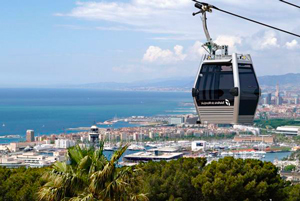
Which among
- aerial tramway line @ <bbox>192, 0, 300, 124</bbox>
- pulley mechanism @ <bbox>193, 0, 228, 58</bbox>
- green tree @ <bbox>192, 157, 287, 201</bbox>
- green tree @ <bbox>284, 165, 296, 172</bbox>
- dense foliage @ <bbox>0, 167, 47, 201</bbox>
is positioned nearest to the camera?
pulley mechanism @ <bbox>193, 0, 228, 58</bbox>

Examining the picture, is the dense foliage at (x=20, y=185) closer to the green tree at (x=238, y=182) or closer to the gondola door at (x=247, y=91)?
the green tree at (x=238, y=182)

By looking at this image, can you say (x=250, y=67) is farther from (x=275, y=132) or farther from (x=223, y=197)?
(x=275, y=132)

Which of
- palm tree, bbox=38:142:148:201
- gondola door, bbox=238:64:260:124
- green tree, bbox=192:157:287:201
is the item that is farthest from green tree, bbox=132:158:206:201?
gondola door, bbox=238:64:260:124

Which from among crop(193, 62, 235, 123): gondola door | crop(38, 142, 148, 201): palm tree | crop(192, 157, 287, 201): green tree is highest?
crop(193, 62, 235, 123): gondola door

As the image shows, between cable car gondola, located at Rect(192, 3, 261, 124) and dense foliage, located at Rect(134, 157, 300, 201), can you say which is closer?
cable car gondola, located at Rect(192, 3, 261, 124)

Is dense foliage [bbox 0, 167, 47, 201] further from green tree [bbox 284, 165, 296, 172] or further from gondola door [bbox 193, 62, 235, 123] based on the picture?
green tree [bbox 284, 165, 296, 172]

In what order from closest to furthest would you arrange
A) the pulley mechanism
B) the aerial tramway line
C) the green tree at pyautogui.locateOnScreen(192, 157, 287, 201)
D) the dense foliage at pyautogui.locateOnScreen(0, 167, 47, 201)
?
the pulley mechanism
the aerial tramway line
the dense foliage at pyautogui.locateOnScreen(0, 167, 47, 201)
the green tree at pyautogui.locateOnScreen(192, 157, 287, 201)

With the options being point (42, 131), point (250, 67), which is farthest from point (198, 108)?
point (42, 131)

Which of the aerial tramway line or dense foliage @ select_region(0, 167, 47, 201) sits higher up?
the aerial tramway line
